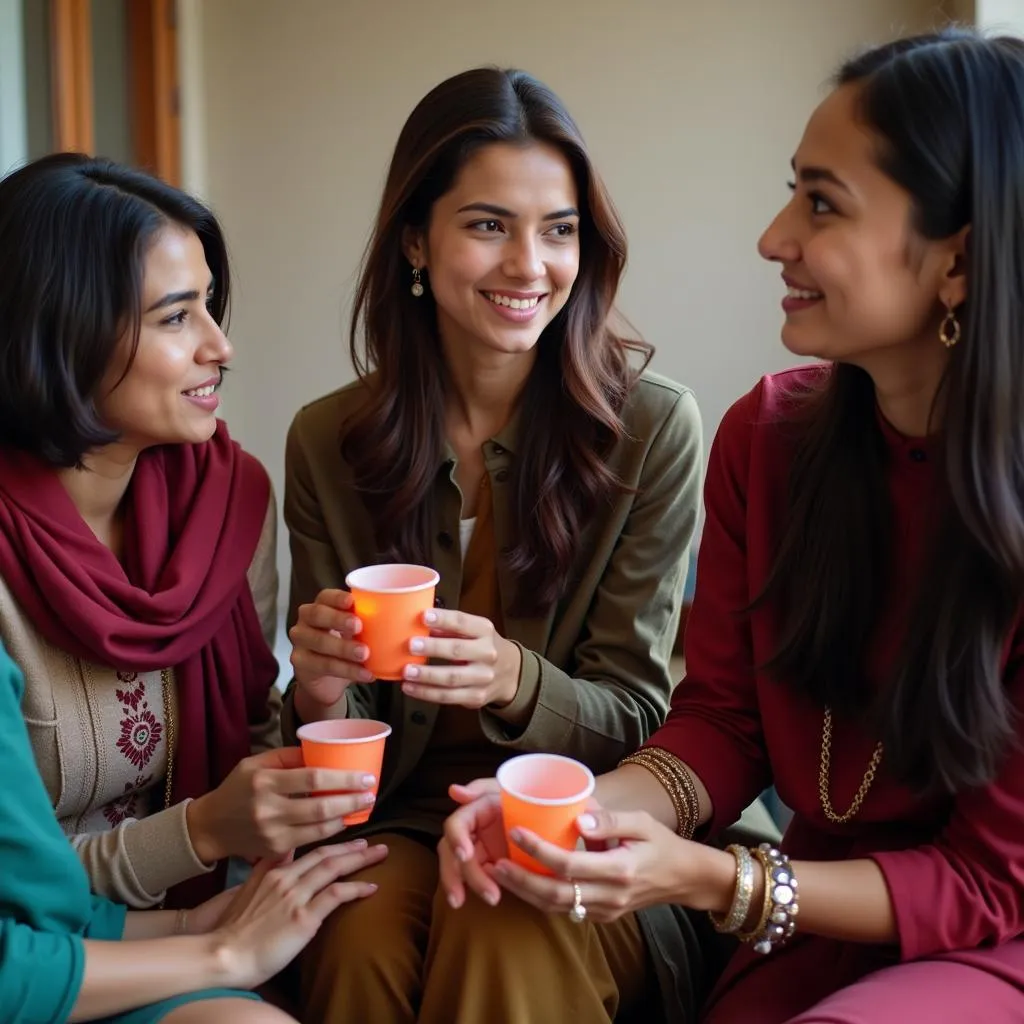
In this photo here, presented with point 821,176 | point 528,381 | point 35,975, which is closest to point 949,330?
point 821,176

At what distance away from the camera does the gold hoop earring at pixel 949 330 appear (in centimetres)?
124

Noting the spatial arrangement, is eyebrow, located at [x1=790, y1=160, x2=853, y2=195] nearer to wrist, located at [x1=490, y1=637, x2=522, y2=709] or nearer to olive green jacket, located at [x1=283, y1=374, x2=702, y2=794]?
olive green jacket, located at [x1=283, y1=374, x2=702, y2=794]

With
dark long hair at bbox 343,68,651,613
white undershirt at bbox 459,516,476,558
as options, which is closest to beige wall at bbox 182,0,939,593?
dark long hair at bbox 343,68,651,613

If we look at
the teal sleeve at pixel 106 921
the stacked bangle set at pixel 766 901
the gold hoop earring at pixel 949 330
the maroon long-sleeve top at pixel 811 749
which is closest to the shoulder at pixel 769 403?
the maroon long-sleeve top at pixel 811 749

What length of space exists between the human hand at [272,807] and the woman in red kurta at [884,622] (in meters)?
0.16

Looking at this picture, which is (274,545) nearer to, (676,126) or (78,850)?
(78,850)

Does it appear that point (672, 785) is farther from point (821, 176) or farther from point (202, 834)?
point (821, 176)

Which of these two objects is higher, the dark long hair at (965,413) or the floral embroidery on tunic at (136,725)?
the dark long hair at (965,413)

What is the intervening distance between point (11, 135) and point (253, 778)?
2.02 m

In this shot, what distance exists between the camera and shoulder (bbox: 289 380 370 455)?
6.10 feet

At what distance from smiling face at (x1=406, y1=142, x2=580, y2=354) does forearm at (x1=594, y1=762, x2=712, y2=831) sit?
26.2 inches

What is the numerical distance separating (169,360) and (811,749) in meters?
1.01

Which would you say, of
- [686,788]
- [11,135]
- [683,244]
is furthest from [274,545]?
[683,244]

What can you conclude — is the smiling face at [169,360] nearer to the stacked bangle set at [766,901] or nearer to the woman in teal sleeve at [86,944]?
the woman in teal sleeve at [86,944]
